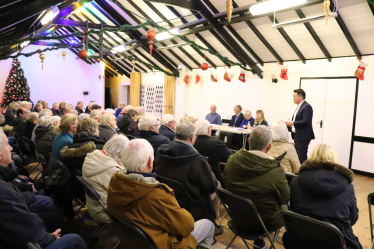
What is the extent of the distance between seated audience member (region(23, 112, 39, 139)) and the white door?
6466mm

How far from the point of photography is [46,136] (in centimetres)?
400

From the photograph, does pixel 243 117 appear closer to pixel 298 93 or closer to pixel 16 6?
pixel 298 93

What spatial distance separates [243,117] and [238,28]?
2.46 metres

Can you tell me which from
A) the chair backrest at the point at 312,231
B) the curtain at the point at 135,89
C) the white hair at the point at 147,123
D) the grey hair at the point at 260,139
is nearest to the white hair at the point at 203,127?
the white hair at the point at 147,123

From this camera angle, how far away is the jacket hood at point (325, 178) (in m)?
1.85

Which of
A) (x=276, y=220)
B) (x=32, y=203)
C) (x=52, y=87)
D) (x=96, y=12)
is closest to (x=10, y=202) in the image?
(x=32, y=203)

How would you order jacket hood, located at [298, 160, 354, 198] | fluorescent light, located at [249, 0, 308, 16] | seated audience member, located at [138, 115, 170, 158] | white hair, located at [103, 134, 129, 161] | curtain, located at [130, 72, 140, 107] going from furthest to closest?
curtain, located at [130, 72, 140, 107] → fluorescent light, located at [249, 0, 308, 16] → seated audience member, located at [138, 115, 170, 158] → white hair, located at [103, 134, 129, 161] → jacket hood, located at [298, 160, 354, 198]

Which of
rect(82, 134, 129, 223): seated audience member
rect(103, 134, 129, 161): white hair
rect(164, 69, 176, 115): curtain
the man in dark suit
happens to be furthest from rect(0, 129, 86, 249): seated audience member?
rect(164, 69, 176, 115): curtain

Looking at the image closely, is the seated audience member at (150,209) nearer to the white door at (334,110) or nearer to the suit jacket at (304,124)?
the suit jacket at (304,124)

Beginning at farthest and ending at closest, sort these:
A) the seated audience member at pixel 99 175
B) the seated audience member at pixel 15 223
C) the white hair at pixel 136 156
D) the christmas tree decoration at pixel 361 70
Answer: the christmas tree decoration at pixel 361 70
the seated audience member at pixel 99 175
the white hair at pixel 136 156
the seated audience member at pixel 15 223

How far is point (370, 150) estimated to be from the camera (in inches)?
249

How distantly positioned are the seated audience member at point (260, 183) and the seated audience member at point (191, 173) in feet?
0.74

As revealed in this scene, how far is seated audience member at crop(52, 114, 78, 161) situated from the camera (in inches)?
135

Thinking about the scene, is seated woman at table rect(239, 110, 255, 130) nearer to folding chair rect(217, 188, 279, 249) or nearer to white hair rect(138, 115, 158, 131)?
white hair rect(138, 115, 158, 131)
